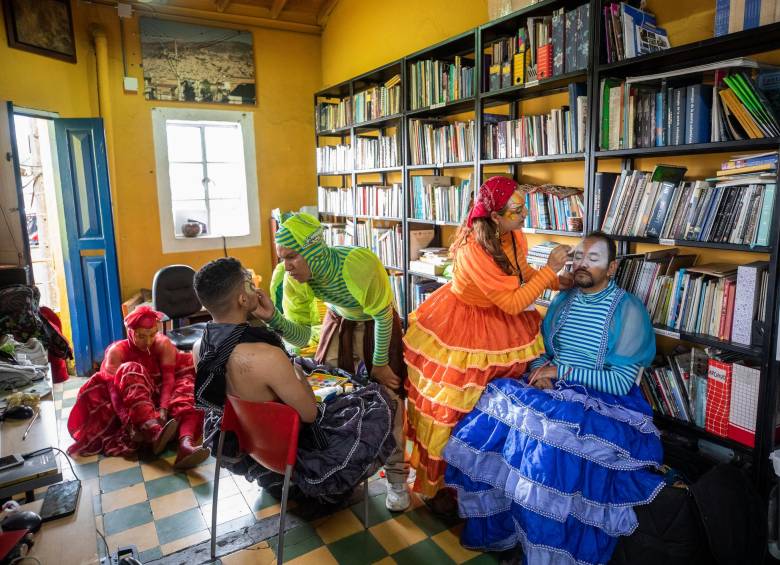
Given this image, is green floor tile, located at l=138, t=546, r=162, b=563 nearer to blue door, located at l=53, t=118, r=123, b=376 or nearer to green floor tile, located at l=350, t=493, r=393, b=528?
green floor tile, located at l=350, t=493, r=393, b=528

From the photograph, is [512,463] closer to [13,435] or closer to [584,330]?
[584,330]

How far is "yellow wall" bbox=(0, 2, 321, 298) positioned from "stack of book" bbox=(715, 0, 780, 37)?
13.8 feet

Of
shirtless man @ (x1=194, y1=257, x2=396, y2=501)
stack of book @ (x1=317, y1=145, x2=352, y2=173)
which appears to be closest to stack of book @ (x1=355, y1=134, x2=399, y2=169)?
stack of book @ (x1=317, y1=145, x2=352, y2=173)

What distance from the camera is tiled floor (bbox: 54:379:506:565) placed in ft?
7.00

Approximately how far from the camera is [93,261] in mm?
4309

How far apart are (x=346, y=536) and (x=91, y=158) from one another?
11.8 feet

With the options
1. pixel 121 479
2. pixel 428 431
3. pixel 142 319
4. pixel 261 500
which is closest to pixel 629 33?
pixel 428 431

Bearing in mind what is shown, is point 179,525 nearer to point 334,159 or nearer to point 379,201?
point 379,201

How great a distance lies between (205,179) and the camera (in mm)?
5254

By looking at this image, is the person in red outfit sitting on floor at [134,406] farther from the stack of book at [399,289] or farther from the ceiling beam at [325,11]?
the ceiling beam at [325,11]

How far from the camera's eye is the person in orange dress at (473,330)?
219 centimetres

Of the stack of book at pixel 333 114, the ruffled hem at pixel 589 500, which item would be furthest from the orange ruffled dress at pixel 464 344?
the stack of book at pixel 333 114

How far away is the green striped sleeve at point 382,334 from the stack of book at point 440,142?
1.56 m

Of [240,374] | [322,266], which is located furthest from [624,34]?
[240,374]
